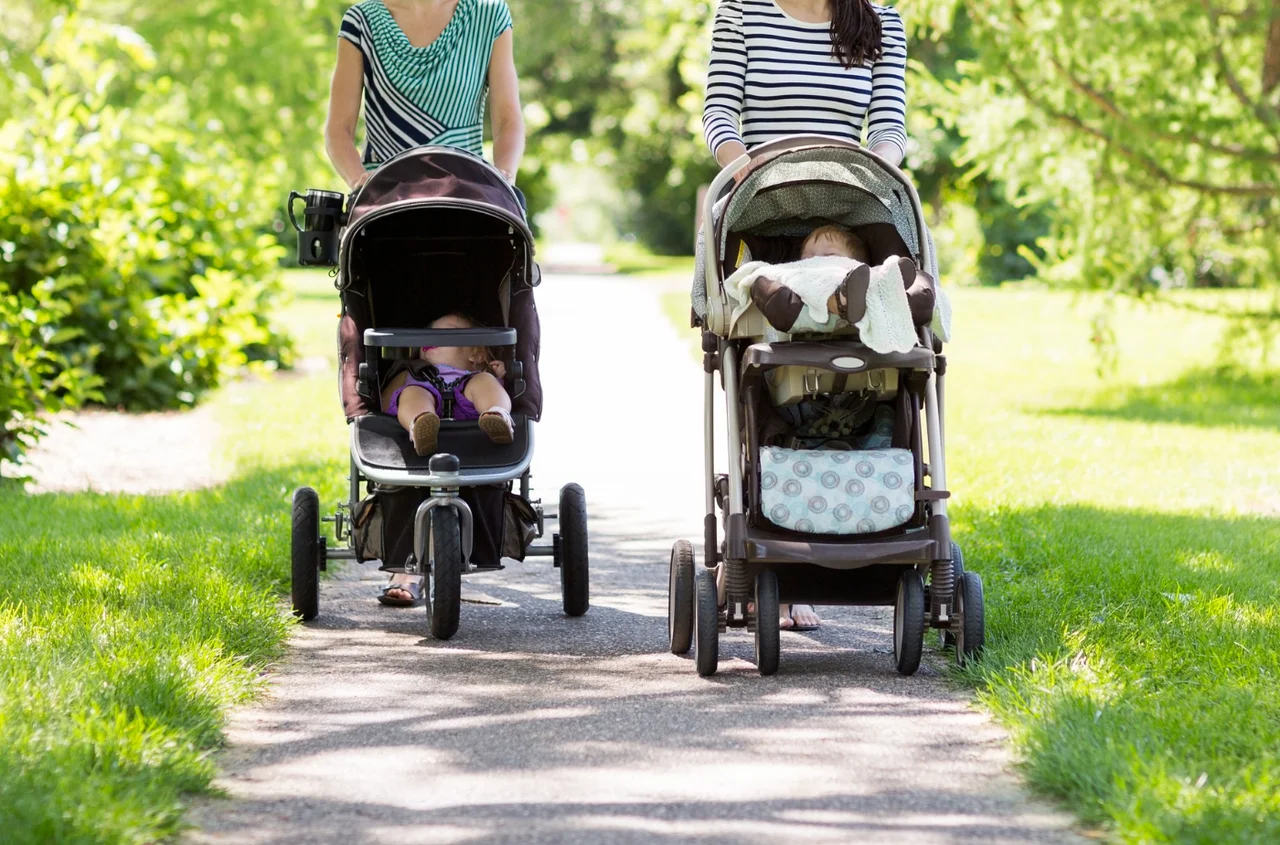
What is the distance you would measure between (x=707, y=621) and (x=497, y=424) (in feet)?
3.57

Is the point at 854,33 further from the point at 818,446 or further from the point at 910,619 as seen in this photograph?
the point at 910,619

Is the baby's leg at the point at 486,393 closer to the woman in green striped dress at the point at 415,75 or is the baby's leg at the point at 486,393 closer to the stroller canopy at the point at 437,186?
the stroller canopy at the point at 437,186

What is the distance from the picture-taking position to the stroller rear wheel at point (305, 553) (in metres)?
5.89

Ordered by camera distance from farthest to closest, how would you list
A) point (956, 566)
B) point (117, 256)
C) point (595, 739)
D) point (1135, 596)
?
point (117, 256)
point (1135, 596)
point (956, 566)
point (595, 739)

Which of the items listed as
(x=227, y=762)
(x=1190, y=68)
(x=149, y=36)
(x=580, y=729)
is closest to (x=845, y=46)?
(x=580, y=729)

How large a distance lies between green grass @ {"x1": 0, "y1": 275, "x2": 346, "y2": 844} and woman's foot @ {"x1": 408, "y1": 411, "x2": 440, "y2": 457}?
79 cm

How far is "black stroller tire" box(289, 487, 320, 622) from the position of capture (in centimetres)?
589

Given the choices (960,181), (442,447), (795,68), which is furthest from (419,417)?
(960,181)

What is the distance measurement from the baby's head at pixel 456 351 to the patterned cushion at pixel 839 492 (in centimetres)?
139

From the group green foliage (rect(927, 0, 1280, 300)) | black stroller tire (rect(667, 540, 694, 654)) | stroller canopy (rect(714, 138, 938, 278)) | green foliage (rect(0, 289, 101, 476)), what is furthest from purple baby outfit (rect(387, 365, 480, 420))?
green foliage (rect(927, 0, 1280, 300))

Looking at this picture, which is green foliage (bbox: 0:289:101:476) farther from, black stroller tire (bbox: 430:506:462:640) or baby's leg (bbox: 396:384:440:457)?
black stroller tire (bbox: 430:506:462:640)

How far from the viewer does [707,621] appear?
5.12 m

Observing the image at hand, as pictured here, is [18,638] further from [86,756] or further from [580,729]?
[580,729]

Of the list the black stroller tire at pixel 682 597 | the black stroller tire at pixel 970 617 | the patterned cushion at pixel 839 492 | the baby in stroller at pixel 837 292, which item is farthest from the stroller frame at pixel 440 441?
the black stroller tire at pixel 970 617
